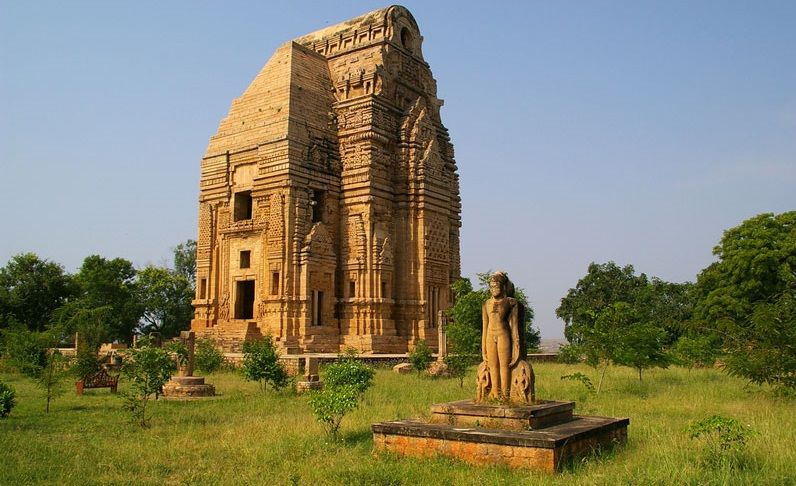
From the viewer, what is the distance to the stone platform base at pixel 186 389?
692 inches

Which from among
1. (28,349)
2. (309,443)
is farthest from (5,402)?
(309,443)

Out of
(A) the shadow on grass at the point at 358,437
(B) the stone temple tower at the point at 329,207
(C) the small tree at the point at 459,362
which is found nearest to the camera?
(A) the shadow on grass at the point at 358,437

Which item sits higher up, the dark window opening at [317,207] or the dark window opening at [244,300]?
the dark window opening at [317,207]

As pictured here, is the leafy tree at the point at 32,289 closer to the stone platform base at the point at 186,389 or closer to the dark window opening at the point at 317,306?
the dark window opening at the point at 317,306

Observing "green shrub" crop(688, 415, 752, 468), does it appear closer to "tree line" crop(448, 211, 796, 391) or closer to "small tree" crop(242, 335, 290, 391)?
"tree line" crop(448, 211, 796, 391)

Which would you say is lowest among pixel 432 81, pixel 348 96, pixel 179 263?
pixel 179 263

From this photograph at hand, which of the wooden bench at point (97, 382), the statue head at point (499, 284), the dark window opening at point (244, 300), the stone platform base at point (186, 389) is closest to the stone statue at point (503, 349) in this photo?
the statue head at point (499, 284)

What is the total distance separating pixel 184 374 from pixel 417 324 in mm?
12181

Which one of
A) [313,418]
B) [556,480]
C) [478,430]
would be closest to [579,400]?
[313,418]

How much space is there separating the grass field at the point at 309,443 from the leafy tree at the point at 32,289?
2326cm

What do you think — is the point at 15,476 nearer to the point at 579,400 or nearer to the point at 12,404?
the point at 12,404

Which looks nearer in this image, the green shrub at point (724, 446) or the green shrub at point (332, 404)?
A: the green shrub at point (724, 446)

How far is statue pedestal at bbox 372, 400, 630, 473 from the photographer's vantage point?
8.22 m

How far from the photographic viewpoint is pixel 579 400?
1518 centimetres
